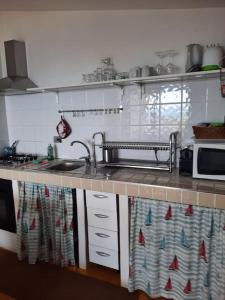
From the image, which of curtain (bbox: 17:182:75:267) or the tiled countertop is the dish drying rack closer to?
the tiled countertop

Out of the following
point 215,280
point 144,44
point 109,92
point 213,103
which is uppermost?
point 144,44

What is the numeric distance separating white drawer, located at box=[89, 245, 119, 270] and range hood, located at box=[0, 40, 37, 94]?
1635mm

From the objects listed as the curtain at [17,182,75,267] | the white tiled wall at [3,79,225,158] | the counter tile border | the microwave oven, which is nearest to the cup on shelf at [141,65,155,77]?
the white tiled wall at [3,79,225,158]

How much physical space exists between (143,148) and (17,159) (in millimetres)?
1344

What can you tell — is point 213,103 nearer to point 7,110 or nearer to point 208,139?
point 208,139

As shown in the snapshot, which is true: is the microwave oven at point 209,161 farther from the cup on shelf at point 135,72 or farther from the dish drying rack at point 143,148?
the cup on shelf at point 135,72

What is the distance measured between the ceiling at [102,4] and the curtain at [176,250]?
1416mm

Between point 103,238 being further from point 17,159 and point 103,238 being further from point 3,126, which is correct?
point 3,126

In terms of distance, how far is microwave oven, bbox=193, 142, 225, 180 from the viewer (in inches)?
62.9

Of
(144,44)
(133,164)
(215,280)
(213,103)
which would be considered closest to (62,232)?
(133,164)

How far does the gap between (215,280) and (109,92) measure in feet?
5.48

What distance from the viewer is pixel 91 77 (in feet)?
6.90

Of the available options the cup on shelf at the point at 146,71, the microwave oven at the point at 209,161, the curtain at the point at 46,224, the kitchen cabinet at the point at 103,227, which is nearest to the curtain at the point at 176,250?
the kitchen cabinet at the point at 103,227

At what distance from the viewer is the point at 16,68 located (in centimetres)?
246
